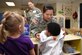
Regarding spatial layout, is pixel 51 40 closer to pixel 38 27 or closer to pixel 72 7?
pixel 38 27

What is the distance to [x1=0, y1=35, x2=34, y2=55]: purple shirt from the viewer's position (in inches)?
58.1

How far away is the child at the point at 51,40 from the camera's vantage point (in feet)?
7.12

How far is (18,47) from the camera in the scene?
147 centimetres

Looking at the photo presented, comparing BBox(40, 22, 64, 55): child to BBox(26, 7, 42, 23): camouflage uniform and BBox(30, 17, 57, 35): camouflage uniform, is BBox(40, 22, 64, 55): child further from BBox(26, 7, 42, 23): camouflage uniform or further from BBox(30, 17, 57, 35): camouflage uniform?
BBox(26, 7, 42, 23): camouflage uniform

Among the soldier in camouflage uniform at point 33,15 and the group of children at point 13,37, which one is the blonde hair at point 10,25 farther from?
the soldier in camouflage uniform at point 33,15

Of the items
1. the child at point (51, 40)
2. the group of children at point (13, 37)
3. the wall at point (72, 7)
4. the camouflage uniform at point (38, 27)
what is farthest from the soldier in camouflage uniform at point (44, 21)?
the wall at point (72, 7)

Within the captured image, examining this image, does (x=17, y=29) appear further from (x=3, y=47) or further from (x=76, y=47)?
(x=76, y=47)

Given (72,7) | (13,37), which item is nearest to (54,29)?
(13,37)

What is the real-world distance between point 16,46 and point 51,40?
79 cm

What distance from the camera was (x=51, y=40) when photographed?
219 cm

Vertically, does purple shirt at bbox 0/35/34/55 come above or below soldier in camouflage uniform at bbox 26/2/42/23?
below

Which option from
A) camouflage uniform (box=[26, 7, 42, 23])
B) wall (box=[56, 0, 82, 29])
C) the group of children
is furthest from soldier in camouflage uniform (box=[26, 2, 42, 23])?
wall (box=[56, 0, 82, 29])

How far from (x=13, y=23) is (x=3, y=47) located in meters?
0.23

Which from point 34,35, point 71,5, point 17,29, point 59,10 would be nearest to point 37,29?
point 34,35
